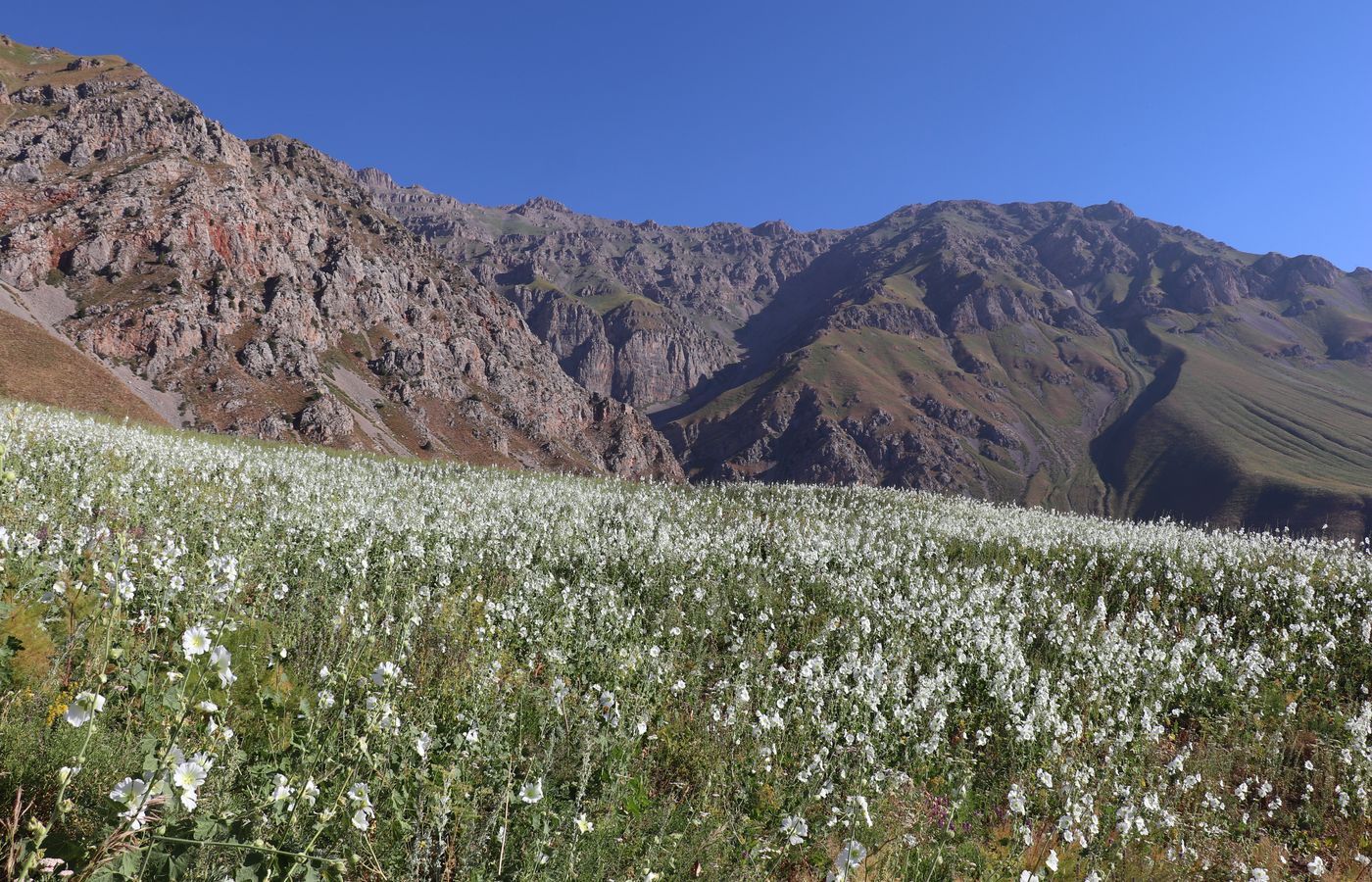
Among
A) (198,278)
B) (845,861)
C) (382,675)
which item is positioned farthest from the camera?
(198,278)

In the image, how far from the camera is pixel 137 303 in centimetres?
14362

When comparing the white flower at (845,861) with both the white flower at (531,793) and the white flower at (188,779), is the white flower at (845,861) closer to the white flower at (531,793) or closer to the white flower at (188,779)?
the white flower at (531,793)

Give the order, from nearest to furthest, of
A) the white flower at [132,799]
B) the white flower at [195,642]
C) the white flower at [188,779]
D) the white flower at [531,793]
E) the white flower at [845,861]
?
the white flower at [132,799], the white flower at [188,779], the white flower at [195,642], the white flower at [845,861], the white flower at [531,793]

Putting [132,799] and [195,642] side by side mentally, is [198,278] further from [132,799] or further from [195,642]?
[132,799]

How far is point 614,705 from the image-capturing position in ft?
18.4

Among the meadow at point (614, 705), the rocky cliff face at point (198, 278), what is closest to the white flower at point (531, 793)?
the meadow at point (614, 705)

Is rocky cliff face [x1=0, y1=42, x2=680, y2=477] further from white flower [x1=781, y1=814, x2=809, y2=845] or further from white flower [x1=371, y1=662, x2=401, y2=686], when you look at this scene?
white flower [x1=781, y1=814, x2=809, y2=845]

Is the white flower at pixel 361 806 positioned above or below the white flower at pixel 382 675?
below

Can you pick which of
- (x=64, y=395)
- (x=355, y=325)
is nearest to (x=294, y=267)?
(x=355, y=325)

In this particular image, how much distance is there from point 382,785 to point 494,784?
90cm

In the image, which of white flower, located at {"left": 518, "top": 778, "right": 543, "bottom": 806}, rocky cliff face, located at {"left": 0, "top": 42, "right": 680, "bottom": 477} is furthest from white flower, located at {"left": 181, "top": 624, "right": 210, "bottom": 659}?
rocky cliff face, located at {"left": 0, "top": 42, "right": 680, "bottom": 477}

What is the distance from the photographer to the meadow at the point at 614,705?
11.7 feet

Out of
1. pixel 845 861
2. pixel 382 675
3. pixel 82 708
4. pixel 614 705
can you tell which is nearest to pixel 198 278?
pixel 614 705

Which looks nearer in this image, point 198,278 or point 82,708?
point 82,708
